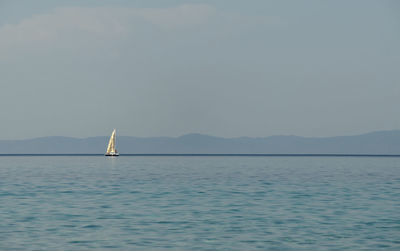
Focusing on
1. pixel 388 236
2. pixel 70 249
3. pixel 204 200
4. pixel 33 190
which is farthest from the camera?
pixel 33 190

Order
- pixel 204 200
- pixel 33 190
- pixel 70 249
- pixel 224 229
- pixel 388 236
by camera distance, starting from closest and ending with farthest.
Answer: pixel 70 249, pixel 388 236, pixel 224 229, pixel 204 200, pixel 33 190

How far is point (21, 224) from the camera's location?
33.5 meters

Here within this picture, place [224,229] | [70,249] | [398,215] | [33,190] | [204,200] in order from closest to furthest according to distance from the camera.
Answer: [70,249], [224,229], [398,215], [204,200], [33,190]

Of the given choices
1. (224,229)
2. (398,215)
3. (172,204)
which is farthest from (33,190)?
(398,215)

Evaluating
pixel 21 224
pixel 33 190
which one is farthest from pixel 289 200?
pixel 33 190

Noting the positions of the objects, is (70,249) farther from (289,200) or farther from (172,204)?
(289,200)

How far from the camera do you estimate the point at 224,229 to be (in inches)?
1257

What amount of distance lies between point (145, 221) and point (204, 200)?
1401 cm

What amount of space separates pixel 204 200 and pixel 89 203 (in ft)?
32.5

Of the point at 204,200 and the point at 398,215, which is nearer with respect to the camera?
the point at 398,215

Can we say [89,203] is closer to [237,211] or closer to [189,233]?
[237,211]

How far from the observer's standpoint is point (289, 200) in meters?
48.8

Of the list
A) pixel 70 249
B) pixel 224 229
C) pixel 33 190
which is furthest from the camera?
pixel 33 190

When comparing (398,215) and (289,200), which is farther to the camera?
(289,200)
